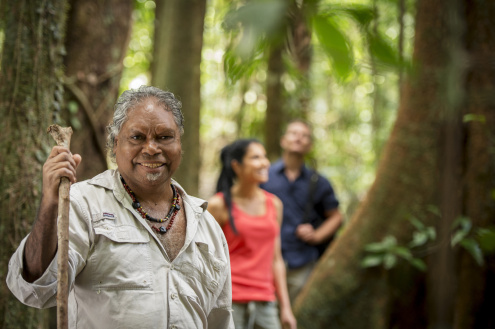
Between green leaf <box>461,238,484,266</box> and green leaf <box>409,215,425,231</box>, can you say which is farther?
green leaf <box>409,215,425,231</box>

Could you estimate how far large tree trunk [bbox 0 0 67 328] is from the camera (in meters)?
→ 2.87

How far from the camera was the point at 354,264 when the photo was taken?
518 centimetres

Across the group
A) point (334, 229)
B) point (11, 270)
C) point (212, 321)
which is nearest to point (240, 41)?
point (11, 270)

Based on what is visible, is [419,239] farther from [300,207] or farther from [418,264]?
[300,207]

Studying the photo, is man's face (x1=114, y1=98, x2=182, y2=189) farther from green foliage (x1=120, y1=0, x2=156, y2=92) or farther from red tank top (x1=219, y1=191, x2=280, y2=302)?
green foliage (x1=120, y1=0, x2=156, y2=92)

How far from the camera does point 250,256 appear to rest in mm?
4066

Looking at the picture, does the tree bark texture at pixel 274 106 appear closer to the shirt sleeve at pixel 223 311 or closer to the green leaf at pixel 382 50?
the shirt sleeve at pixel 223 311

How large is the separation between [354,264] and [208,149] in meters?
8.78

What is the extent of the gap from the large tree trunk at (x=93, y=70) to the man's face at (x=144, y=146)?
2725mm

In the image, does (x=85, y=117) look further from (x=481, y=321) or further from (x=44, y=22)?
(x=481, y=321)

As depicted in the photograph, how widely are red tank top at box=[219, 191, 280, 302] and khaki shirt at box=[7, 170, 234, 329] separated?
5.49 feet

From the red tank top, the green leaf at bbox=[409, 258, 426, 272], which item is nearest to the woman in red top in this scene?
the red tank top

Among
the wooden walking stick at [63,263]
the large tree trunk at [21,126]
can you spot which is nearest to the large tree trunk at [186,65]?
the large tree trunk at [21,126]

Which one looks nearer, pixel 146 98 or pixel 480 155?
pixel 146 98
